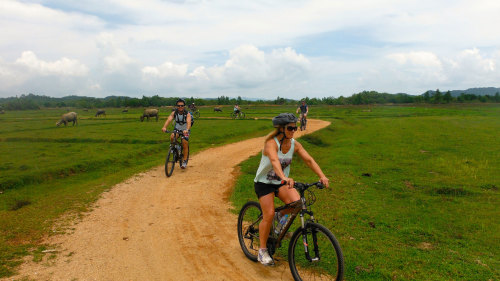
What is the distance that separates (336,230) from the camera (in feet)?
23.2

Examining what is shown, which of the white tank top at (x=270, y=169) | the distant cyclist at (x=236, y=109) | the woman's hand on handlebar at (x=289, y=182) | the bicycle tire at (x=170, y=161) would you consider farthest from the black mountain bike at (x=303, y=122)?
the woman's hand on handlebar at (x=289, y=182)

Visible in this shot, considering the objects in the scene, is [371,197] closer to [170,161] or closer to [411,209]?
[411,209]

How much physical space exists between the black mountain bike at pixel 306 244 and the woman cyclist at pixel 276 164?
0.17m

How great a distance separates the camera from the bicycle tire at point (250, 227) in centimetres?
533

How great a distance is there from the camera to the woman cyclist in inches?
180

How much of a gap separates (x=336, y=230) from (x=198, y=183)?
17.9 feet

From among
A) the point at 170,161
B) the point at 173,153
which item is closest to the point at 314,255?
the point at 170,161

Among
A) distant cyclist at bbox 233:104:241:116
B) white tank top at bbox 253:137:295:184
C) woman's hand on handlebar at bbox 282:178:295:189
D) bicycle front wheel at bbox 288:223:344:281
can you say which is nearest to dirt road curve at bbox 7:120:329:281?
bicycle front wheel at bbox 288:223:344:281

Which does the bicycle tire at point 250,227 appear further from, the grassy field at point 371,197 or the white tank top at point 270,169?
the grassy field at point 371,197

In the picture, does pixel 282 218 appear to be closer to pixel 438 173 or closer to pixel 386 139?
pixel 438 173

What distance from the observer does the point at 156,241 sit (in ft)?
20.7

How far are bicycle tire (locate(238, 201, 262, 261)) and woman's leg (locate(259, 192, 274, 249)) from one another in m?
0.32

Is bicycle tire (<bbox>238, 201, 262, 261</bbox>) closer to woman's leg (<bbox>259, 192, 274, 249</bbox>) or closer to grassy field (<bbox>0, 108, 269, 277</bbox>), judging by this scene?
woman's leg (<bbox>259, 192, 274, 249</bbox>)

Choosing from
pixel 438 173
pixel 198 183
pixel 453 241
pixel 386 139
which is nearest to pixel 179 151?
pixel 198 183
